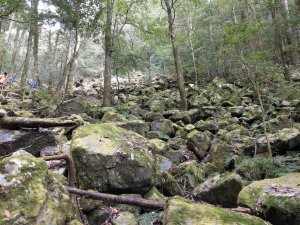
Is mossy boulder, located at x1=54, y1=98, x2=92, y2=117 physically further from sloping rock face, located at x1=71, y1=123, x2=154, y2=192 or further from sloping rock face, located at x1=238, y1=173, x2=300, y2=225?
sloping rock face, located at x1=238, y1=173, x2=300, y2=225

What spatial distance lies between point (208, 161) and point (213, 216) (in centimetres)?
443

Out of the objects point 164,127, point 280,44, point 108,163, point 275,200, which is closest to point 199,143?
point 164,127

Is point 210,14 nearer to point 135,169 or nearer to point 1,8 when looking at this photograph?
point 1,8

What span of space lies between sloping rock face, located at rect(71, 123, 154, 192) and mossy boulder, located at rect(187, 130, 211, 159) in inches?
117

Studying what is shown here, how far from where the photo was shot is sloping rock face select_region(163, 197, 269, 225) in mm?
2768

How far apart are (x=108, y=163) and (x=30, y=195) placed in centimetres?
169

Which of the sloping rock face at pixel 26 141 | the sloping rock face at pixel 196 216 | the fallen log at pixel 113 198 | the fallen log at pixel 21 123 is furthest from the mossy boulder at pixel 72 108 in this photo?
the sloping rock face at pixel 196 216

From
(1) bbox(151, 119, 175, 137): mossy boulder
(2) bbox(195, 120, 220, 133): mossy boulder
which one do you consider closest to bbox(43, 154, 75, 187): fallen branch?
(1) bbox(151, 119, 175, 137): mossy boulder

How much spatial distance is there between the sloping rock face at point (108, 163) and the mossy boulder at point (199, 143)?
2965 millimetres

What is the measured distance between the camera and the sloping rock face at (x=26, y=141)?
4.16 meters

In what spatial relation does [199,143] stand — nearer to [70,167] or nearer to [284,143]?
[284,143]

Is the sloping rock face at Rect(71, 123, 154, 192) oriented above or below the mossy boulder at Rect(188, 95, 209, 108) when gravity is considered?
below

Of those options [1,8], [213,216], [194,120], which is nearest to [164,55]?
[194,120]

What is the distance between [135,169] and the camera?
4406 millimetres
